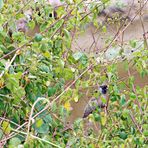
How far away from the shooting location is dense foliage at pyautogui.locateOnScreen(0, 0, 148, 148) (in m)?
1.38

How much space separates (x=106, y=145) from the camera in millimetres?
1856

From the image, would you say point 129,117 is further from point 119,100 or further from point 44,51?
point 44,51

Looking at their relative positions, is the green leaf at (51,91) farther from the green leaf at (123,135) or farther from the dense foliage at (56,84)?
the green leaf at (123,135)

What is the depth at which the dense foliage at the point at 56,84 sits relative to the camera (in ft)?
4.52

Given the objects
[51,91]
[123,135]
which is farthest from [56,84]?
[123,135]

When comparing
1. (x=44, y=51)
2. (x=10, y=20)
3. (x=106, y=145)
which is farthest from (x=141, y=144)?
(x=10, y=20)

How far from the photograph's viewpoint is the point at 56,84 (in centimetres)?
162

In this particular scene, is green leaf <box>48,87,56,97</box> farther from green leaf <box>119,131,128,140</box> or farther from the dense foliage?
green leaf <box>119,131,128,140</box>

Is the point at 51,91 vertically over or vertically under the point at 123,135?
over

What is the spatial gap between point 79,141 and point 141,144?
0.28 metres

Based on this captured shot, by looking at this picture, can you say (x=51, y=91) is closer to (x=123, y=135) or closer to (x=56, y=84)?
(x=56, y=84)

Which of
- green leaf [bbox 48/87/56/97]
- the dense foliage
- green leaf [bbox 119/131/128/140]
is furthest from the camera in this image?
green leaf [bbox 119/131/128/140]

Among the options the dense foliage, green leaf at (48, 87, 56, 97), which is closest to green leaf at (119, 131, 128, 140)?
the dense foliage

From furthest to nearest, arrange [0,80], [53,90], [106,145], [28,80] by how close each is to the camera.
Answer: [106,145]
[53,90]
[28,80]
[0,80]
